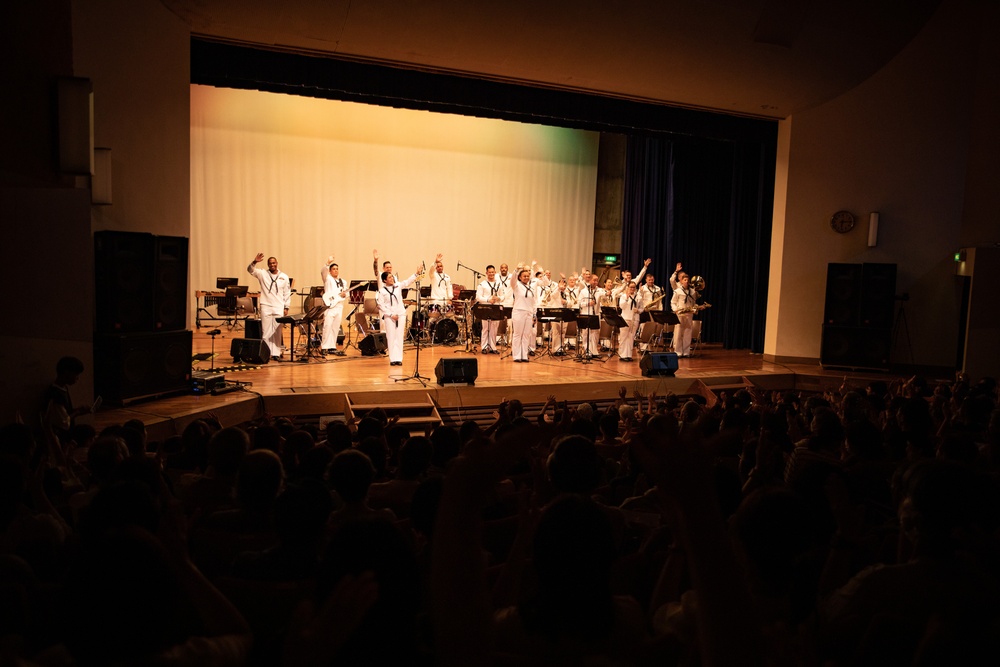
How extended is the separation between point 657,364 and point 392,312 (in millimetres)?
4512

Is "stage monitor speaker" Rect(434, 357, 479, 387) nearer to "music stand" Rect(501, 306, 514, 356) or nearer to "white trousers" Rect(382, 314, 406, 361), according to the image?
"white trousers" Rect(382, 314, 406, 361)

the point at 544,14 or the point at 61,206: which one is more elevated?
the point at 544,14

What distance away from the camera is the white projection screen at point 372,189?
17.3 m

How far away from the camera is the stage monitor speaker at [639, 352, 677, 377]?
1191 cm

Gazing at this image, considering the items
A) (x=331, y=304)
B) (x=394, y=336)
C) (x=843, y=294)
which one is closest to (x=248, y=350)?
(x=331, y=304)

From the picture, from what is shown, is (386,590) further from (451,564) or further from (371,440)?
(371,440)

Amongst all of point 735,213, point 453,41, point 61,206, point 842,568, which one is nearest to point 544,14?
point 453,41

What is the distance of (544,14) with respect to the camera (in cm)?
1056

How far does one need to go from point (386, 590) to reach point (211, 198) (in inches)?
684

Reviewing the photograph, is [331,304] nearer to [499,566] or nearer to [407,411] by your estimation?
[407,411]

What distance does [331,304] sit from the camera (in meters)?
13.3

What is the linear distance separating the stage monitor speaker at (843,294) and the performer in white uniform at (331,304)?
9093 millimetres

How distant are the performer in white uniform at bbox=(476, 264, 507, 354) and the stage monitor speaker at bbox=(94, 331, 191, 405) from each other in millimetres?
6646

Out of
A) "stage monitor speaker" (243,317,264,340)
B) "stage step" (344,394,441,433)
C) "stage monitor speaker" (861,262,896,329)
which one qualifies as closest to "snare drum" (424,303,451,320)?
"stage monitor speaker" (243,317,264,340)
